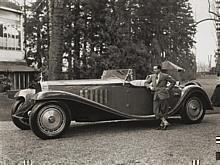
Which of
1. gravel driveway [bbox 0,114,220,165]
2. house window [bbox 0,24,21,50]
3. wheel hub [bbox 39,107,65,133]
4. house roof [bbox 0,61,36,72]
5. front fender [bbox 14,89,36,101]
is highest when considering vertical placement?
house window [bbox 0,24,21,50]

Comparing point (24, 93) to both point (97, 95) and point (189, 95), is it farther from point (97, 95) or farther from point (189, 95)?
point (189, 95)

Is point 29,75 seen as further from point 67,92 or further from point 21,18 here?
point 67,92

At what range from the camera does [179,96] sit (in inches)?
220

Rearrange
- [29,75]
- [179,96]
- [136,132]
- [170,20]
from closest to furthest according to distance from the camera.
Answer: [170,20]
[29,75]
[136,132]
[179,96]

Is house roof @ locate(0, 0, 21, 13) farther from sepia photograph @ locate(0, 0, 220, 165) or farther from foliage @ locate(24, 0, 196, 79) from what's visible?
foliage @ locate(24, 0, 196, 79)

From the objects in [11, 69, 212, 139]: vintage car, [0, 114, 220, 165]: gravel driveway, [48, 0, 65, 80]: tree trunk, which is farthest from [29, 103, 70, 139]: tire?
[48, 0, 65, 80]: tree trunk

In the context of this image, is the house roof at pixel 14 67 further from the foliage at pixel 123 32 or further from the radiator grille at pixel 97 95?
the radiator grille at pixel 97 95

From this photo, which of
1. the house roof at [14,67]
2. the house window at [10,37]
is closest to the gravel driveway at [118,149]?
the house roof at [14,67]

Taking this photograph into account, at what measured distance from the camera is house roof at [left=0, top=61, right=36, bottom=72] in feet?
10.3

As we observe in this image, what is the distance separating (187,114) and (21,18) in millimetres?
3085

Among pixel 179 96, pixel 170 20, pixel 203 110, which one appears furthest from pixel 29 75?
pixel 203 110

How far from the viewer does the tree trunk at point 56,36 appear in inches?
130

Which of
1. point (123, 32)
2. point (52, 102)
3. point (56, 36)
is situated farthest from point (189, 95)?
point (56, 36)

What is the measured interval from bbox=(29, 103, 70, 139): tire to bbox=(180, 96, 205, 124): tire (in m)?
1.67
